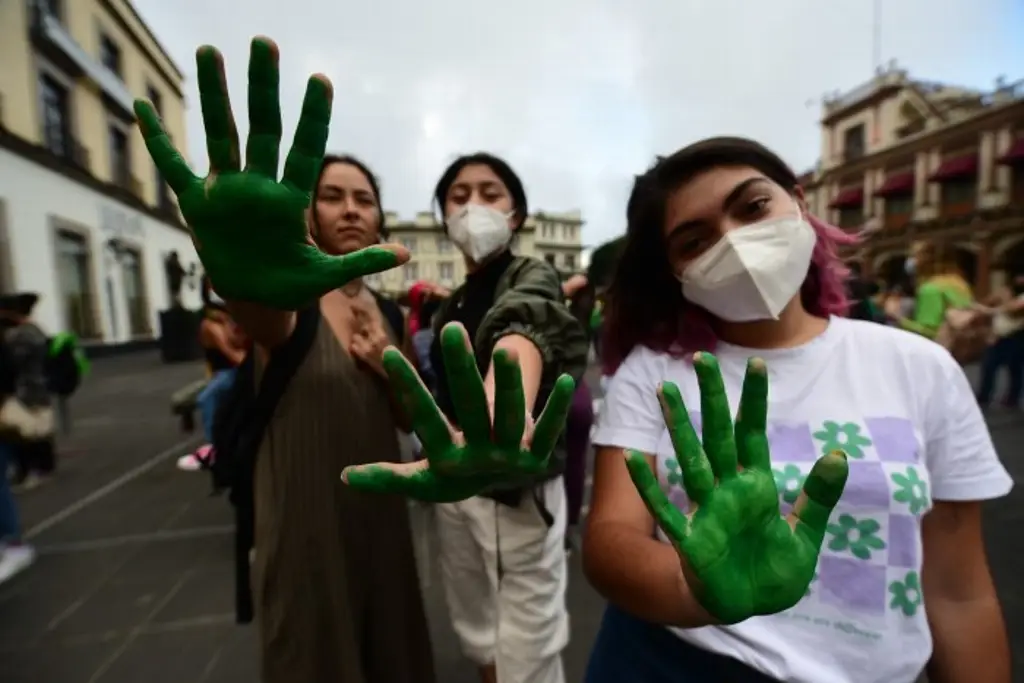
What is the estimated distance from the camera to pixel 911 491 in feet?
2.74

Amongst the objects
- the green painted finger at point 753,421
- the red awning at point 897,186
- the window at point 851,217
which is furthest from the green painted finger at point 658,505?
the window at point 851,217

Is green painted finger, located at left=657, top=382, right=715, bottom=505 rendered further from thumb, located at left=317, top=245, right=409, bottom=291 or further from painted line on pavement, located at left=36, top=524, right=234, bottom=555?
painted line on pavement, located at left=36, top=524, right=234, bottom=555

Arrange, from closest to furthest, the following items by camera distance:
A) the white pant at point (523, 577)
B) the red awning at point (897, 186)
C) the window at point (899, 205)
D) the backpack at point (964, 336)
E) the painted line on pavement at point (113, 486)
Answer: the white pant at point (523, 577), the backpack at point (964, 336), the painted line on pavement at point (113, 486), the red awning at point (897, 186), the window at point (899, 205)

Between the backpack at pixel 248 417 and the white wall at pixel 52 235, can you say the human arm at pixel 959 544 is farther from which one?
the white wall at pixel 52 235

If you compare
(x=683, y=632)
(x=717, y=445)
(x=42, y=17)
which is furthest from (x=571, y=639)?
(x=42, y=17)

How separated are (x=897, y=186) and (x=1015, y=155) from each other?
4204 millimetres

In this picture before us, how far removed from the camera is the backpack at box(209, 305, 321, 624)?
1.12m

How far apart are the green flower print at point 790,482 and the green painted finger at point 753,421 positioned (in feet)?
0.90

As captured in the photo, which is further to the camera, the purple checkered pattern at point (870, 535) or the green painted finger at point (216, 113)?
the purple checkered pattern at point (870, 535)

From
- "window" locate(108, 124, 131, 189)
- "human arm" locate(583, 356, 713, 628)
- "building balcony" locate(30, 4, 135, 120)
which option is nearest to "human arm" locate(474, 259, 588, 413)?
"human arm" locate(583, 356, 713, 628)

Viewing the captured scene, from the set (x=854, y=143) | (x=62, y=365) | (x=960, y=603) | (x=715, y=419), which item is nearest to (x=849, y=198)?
(x=854, y=143)

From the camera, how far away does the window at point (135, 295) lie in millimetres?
14281

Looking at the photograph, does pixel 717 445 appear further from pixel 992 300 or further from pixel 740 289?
pixel 992 300

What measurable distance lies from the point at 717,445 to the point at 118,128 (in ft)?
60.1
